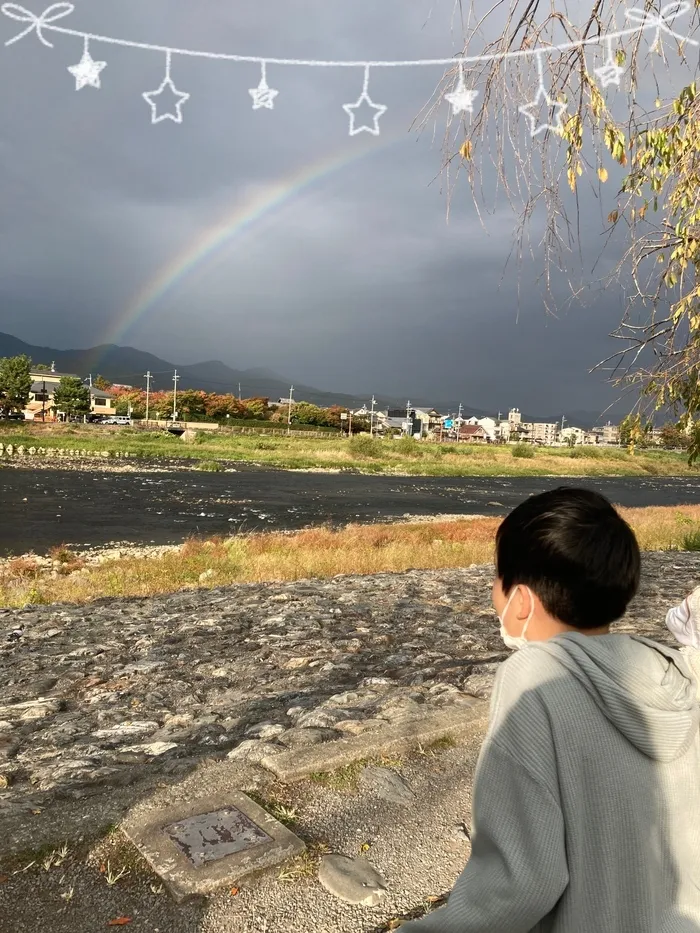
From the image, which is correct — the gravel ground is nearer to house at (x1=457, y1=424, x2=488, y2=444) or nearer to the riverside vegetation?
the riverside vegetation

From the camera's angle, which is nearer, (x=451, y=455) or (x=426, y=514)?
(x=426, y=514)

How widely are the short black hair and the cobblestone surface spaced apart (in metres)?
3.17

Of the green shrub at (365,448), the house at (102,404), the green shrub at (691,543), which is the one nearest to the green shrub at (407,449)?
the green shrub at (365,448)

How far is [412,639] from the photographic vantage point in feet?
27.0

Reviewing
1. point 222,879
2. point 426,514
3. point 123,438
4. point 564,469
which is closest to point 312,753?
point 222,879

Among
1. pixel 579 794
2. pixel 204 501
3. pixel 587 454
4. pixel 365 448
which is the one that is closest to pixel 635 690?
pixel 579 794

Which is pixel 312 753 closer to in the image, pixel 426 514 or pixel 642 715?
pixel 642 715

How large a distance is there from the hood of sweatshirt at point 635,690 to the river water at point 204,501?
71.2 ft

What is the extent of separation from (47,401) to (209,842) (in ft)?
407

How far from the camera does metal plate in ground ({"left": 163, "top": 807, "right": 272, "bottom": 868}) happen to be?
2.94 metres

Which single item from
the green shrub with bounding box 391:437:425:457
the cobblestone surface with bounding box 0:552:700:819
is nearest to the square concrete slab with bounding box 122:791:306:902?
the cobblestone surface with bounding box 0:552:700:819

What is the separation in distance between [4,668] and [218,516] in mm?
23259

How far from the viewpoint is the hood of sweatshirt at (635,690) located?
139 cm

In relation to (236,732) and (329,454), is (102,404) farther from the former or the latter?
(236,732)
